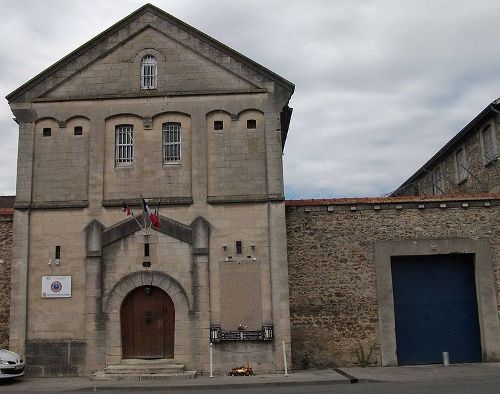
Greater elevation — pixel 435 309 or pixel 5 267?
pixel 5 267

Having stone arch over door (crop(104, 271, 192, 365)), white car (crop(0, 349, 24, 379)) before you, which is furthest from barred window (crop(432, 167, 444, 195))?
white car (crop(0, 349, 24, 379))

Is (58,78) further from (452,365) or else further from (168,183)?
(452,365)

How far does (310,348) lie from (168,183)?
6.91 m

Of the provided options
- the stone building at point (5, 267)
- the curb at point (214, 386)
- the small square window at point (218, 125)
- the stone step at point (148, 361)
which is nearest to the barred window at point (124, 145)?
the small square window at point (218, 125)

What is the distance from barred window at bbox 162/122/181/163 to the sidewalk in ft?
22.4

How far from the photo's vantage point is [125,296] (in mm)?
17828

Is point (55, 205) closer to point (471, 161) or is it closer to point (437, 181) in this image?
point (471, 161)

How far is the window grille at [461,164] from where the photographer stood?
26.7m

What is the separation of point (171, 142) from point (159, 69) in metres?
2.47

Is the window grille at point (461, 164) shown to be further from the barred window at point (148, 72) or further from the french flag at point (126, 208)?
the french flag at point (126, 208)

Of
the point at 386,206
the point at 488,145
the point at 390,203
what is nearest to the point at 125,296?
the point at 386,206

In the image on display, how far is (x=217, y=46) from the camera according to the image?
19.3 meters

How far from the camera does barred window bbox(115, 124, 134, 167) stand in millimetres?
18953

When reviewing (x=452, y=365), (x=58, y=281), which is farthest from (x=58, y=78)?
(x=452, y=365)
